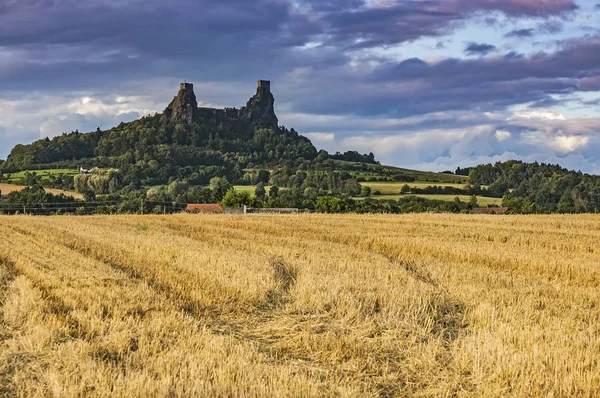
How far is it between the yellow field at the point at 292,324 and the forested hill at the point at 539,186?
214 feet

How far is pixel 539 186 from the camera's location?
4700 inches

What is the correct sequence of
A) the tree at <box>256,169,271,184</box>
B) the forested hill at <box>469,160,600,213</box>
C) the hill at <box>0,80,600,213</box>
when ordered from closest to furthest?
the forested hill at <box>469,160,600,213</box>
the hill at <box>0,80,600,213</box>
the tree at <box>256,169,271,184</box>

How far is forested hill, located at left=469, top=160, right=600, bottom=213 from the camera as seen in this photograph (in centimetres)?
9162

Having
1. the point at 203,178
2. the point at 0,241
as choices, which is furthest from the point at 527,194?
the point at 0,241

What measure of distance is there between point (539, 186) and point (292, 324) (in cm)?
11633

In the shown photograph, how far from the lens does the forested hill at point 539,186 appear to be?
9162cm

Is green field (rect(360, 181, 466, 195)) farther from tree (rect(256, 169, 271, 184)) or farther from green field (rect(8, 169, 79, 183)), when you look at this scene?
green field (rect(8, 169, 79, 183))

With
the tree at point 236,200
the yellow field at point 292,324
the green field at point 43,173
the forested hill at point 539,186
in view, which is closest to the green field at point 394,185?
the forested hill at point 539,186

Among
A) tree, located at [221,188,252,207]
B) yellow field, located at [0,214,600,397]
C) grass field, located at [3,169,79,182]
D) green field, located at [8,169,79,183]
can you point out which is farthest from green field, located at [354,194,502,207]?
yellow field, located at [0,214,600,397]

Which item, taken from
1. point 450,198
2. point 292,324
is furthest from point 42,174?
point 292,324

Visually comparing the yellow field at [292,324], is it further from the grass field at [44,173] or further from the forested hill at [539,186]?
the grass field at [44,173]

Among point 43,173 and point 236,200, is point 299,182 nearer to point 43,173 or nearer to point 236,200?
point 43,173

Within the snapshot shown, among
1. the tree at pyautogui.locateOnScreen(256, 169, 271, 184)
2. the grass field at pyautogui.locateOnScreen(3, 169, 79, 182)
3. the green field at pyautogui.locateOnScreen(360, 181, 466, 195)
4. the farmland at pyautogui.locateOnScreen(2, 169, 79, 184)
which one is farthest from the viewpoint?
the tree at pyautogui.locateOnScreen(256, 169, 271, 184)

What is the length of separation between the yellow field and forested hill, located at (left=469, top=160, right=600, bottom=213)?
214 feet
